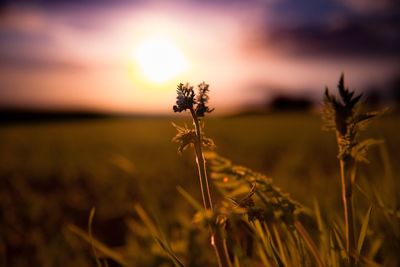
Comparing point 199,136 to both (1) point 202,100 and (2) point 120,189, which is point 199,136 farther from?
(2) point 120,189

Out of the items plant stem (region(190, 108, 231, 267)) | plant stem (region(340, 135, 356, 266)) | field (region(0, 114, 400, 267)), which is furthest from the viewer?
field (region(0, 114, 400, 267))

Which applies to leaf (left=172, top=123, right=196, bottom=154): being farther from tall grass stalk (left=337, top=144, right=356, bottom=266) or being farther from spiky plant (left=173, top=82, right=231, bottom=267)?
tall grass stalk (left=337, top=144, right=356, bottom=266)

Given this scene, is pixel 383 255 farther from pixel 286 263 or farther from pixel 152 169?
pixel 152 169

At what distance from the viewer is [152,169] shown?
4.57 m

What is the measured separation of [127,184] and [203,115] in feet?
10.4

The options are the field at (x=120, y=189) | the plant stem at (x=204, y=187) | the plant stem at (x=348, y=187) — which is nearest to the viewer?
the plant stem at (x=204, y=187)

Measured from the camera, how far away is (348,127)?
100cm

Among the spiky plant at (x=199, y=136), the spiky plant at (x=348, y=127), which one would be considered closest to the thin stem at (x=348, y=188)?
the spiky plant at (x=348, y=127)

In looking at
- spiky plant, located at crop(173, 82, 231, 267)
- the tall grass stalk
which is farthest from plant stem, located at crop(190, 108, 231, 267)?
the tall grass stalk

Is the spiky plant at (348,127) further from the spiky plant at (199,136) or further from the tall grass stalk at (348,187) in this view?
the spiky plant at (199,136)

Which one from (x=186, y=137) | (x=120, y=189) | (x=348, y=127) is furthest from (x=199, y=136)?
(x=120, y=189)

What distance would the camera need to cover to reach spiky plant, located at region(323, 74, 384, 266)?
98 centimetres

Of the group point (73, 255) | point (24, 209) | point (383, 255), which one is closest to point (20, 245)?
point (73, 255)

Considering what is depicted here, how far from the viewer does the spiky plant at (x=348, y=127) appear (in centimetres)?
98
